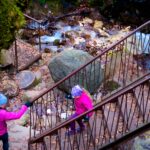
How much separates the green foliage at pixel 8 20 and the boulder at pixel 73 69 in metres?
1.44

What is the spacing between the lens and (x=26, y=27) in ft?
51.5

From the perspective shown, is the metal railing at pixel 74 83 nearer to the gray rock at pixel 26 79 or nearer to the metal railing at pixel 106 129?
the gray rock at pixel 26 79

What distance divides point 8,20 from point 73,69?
84.1 inches

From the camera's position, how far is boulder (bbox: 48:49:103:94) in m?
11.1

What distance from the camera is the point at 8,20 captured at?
405 inches

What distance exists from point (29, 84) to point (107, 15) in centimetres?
682

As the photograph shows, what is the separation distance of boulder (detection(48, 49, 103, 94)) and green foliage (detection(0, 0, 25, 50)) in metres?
1.44

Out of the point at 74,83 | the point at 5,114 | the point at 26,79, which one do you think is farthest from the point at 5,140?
the point at 26,79

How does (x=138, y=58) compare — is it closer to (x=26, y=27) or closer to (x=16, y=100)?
(x=16, y=100)

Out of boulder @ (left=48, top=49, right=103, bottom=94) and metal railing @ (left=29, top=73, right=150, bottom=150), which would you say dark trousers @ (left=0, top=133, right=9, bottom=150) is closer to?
metal railing @ (left=29, top=73, right=150, bottom=150)

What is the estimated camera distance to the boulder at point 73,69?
11.1 metres

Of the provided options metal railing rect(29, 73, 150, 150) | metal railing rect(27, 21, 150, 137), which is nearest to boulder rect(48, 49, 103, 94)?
metal railing rect(27, 21, 150, 137)

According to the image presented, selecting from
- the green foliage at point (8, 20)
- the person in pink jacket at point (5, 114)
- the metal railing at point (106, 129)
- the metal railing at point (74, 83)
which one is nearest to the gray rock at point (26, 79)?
the metal railing at point (74, 83)

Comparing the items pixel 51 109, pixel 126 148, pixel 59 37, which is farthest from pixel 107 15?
pixel 126 148
